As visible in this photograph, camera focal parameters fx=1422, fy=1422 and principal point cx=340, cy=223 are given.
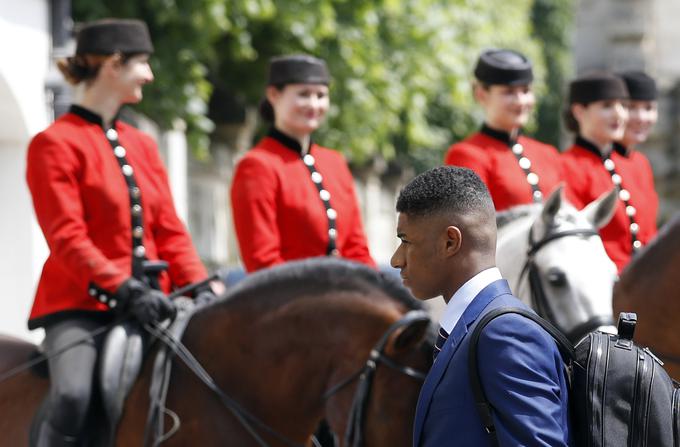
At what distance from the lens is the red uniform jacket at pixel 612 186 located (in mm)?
6867

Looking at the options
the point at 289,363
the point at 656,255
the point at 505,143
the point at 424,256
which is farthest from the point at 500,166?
the point at 424,256

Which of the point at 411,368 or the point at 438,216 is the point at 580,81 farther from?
the point at 438,216

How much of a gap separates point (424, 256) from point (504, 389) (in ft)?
1.29

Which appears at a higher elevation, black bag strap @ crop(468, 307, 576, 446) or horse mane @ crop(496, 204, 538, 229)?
black bag strap @ crop(468, 307, 576, 446)

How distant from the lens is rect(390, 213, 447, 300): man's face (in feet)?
9.74

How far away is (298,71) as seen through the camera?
6387 mm

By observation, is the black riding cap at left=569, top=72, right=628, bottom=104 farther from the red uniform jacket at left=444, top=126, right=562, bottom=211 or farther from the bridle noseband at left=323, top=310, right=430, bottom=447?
the bridle noseband at left=323, top=310, right=430, bottom=447

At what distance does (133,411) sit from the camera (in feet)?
17.0

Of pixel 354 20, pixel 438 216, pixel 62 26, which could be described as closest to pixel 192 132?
pixel 354 20

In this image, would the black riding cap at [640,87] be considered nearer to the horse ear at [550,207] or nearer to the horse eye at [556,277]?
the horse ear at [550,207]

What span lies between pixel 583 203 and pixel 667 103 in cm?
809

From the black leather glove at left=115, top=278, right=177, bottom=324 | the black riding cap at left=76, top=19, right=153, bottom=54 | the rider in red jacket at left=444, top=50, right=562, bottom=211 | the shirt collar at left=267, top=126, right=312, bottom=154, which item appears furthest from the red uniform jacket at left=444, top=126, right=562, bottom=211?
the black leather glove at left=115, top=278, right=177, bottom=324

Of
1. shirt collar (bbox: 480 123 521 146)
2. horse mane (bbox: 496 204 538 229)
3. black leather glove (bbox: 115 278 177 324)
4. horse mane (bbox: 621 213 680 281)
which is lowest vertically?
black leather glove (bbox: 115 278 177 324)

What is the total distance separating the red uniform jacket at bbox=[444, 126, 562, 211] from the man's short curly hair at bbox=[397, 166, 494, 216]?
3.34m
